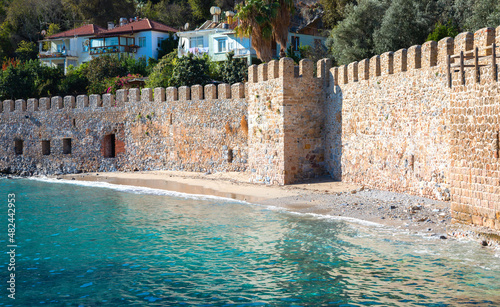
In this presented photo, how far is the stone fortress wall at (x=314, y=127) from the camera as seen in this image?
379 inches

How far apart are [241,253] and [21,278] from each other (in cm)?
368

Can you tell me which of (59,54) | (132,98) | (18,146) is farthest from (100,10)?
(132,98)

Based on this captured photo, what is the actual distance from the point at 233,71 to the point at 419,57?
639 inches

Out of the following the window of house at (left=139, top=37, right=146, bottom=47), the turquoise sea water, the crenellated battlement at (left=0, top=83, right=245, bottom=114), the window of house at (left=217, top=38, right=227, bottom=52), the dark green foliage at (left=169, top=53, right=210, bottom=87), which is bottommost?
the turquoise sea water

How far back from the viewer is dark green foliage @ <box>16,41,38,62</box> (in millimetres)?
46094

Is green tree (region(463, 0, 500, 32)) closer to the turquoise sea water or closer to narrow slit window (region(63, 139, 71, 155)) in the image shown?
the turquoise sea water

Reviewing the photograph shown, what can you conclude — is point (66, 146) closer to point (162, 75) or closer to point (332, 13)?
point (162, 75)

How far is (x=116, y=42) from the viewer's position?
41.0 meters

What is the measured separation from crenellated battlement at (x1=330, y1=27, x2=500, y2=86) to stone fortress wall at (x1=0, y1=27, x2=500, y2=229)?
0.03m

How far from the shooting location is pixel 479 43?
988 cm

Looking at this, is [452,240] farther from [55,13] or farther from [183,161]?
[55,13]

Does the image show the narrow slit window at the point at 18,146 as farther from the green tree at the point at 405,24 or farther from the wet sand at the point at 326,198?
the green tree at the point at 405,24

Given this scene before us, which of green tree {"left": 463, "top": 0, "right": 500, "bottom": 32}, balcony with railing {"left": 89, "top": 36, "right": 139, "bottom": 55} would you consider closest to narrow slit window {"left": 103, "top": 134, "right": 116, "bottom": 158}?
green tree {"left": 463, "top": 0, "right": 500, "bottom": 32}

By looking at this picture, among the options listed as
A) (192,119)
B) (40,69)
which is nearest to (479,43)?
(192,119)
